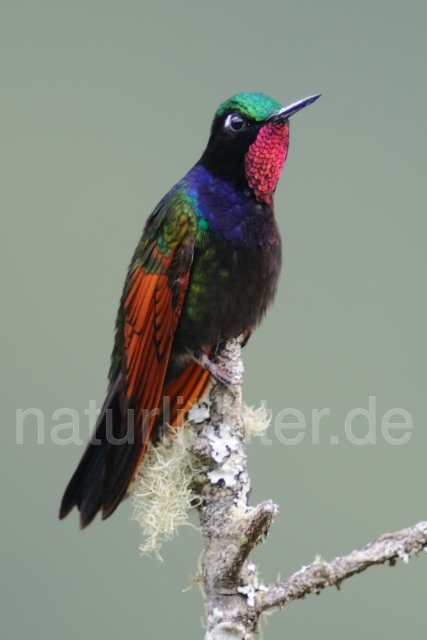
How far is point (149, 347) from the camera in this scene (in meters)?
1.99

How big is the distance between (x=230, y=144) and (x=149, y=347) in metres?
0.51

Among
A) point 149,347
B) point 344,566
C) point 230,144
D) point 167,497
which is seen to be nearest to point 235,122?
point 230,144

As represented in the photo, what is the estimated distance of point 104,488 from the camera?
197 cm

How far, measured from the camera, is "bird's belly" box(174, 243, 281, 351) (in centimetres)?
200

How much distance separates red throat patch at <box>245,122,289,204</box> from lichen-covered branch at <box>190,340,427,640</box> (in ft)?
1.36

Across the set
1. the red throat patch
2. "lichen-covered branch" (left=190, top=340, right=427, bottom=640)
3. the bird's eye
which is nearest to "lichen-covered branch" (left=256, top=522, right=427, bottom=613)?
"lichen-covered branch" (left=190, top=340, right=427, bottom=640)

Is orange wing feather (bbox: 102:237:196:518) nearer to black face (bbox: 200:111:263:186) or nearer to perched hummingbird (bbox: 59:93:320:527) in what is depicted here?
perched hummingbird (bbox: 59:93:320:527)

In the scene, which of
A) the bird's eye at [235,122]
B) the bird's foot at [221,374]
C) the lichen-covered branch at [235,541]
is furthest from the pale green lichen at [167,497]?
the bird's eye at [235,122]

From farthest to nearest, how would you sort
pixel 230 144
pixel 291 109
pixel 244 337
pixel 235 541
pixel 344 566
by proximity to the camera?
pixel 244 337, pixel 230 144, pixel 291 109, pixel 235 541, pixel 344 566

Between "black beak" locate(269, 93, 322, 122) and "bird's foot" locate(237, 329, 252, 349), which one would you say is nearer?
"black beak" locate(269, 93, 322, 122)

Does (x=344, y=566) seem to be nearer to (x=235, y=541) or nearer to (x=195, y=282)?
(x=235, y=541)

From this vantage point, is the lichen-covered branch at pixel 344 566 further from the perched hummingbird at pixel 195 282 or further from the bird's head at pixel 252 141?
the bird's head at pixel 252 141

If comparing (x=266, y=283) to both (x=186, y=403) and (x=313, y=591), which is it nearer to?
(x=186, y=403)

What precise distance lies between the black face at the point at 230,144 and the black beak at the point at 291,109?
4cm
